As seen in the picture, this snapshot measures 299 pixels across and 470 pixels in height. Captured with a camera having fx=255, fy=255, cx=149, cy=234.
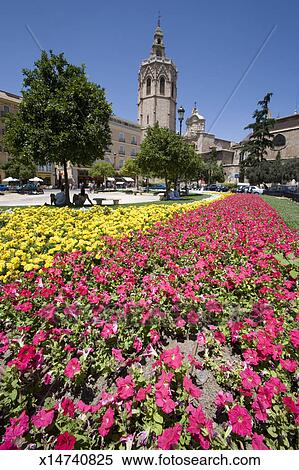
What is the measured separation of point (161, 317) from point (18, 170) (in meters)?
50.2

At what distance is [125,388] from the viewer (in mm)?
1647

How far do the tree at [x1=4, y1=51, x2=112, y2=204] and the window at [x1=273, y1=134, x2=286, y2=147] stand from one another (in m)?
70.5

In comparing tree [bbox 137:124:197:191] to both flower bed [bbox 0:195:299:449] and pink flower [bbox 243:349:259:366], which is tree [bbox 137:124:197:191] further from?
pink flower [bbox 243:349:259:366]

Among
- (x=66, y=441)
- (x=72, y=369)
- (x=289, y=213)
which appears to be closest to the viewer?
(x=66, y=441)

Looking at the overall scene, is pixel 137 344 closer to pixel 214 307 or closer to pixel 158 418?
pixel 158 418

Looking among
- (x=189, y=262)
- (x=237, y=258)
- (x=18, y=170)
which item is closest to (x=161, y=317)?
(x=189, y=262)

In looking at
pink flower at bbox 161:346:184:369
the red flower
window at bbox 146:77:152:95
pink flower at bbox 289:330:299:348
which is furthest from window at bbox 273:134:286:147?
the red flower

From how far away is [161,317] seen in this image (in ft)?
8.11

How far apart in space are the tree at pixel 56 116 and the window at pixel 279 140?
231 ft

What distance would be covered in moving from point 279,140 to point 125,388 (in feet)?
276

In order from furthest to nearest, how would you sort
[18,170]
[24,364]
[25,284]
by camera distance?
[18,170] < [25,284] < [24,364]

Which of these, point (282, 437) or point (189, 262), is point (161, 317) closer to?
→ point (282, 437)

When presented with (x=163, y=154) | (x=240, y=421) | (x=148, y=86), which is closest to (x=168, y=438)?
(x=240, y=421)

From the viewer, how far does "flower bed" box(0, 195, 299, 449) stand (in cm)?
149
